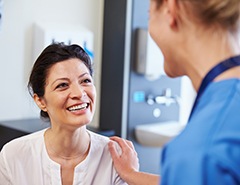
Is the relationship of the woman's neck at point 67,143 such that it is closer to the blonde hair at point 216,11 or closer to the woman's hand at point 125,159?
the woman's hand at point 125,159

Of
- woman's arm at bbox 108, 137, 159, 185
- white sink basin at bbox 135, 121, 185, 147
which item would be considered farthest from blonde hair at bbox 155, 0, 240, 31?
white sink basin at bbox 135, 121, 185, 147

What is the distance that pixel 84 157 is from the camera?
4.97ft

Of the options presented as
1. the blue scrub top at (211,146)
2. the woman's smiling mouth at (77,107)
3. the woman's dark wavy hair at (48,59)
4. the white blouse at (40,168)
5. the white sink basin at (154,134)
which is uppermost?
the woman's dark wavy hair at (48,59)

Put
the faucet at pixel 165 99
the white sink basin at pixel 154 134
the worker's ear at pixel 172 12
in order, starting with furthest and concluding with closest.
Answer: the faucet at pixel 165 99 → the white sink basin at pixel 154 134 → the worker's ear at pixel 172 12

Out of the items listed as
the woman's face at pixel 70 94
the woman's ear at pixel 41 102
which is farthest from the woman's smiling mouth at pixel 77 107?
the woman's ear at pixel 41 102

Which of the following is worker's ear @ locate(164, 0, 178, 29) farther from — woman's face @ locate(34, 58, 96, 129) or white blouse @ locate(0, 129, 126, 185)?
white blouse @ locate(0, 129, 126, 185)

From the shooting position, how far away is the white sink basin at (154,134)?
102 inches

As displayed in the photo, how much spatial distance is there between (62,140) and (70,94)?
19cm


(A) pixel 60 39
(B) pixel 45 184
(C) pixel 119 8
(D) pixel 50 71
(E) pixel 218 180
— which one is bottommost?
(B) pixel 45 184

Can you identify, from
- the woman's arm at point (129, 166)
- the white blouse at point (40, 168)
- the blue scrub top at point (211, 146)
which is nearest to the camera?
the blue scrub top at point (211, 146)

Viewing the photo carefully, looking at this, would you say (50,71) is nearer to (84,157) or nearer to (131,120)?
(84,157)

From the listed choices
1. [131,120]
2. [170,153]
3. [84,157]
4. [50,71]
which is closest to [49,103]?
[50,71]

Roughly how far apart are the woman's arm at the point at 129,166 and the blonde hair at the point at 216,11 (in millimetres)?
765

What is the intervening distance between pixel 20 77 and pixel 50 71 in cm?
91
